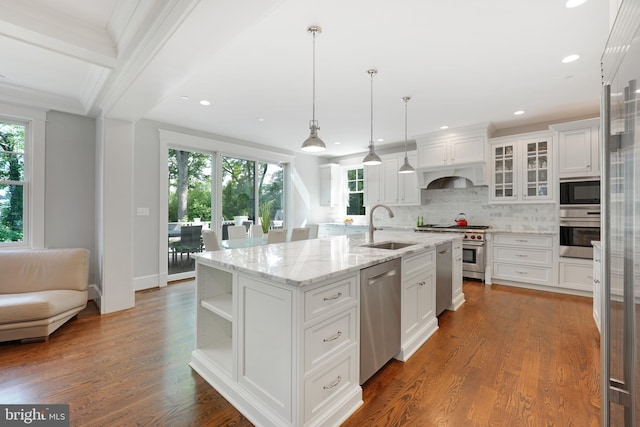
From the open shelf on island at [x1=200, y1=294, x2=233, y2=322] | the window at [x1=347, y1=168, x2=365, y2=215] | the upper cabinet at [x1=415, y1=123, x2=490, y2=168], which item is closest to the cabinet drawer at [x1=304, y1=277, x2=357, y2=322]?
the open shelf on island at [x1=200, y1=294, x2=233, y2=322]

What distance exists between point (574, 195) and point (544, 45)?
2.53 meters

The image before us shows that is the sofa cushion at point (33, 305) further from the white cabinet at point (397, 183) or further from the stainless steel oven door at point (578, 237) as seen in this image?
the stainless steel oven door at point (578, 237)

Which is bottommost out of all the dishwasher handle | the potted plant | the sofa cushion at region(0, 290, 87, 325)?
the sofa cushion at region(0, 290, 87, 325)

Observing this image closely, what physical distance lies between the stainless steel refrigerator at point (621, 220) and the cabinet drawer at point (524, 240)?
401 centimetres

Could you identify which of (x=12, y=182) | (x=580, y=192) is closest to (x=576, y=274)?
(x=580, y=192)

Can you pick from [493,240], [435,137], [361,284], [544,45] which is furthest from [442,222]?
[361,284]

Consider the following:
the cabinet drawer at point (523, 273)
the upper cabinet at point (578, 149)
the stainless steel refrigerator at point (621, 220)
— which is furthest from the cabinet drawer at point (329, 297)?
the upper cabinet at point (578, 149)

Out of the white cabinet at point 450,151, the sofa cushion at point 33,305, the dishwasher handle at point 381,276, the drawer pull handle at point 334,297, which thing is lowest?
the sofa cushion at point 33,305

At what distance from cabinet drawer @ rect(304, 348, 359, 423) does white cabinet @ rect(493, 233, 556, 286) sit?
3924mm

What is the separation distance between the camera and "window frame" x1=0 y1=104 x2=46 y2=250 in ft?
11.3

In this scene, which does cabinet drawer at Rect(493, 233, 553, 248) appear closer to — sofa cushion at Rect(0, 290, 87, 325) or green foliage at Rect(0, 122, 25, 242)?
sofa cushion at Rect(0, 290, 87, 325)

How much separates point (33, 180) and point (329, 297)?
4.09 meters

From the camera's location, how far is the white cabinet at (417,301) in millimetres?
2322

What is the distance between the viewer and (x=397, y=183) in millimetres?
5938
